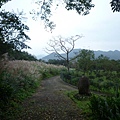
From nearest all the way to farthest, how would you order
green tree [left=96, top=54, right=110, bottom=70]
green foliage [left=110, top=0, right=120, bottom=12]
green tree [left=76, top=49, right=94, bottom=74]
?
green foliage [left=110, top=0, right=120, bottom=12] < green tree [left=76, top=49, right=94, bottom=74] < green tree [left=96, top=54, right=110, bottom=70]

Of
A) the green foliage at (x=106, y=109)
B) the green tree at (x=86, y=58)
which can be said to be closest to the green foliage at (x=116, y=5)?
the green foliage at (x=106, y=109)

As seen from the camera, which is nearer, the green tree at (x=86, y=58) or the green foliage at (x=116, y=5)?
the green foliage at (x=116, y=5)

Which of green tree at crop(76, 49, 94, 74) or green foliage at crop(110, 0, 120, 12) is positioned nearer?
green foliage at crop(110, 0, 120, 12)

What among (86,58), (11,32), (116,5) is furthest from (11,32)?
(86,58)

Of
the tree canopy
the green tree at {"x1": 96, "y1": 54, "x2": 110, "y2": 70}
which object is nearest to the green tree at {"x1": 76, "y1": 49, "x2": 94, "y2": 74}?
the green tree at {"x1": 96, "y1": 54, "x2": 110, "y2": 70}

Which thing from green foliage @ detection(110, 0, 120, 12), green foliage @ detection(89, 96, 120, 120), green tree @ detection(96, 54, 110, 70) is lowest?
green foliage @ detection(89, 96, 120, 120)

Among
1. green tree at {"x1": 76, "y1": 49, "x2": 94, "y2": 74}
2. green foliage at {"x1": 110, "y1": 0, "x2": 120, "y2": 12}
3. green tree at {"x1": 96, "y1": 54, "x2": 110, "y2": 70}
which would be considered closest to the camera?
green foliage at {"x1": 110, "y1": 0, "x2": 120, "y2": 12}

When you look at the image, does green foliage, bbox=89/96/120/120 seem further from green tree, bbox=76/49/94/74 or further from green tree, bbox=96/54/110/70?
green tree, bbox=96/54/110/70

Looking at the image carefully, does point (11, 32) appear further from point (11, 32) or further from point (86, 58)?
point (86, 58)

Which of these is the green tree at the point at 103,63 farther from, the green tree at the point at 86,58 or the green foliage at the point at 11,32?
the green foliage at the point at 11,32

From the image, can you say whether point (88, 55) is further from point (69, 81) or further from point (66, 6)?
point (66, 6)

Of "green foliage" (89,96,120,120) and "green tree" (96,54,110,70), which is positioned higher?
"green tree" (96,54,110,70)

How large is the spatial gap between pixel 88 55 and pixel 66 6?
47.1ft

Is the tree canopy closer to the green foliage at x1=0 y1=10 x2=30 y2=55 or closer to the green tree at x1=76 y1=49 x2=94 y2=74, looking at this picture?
the green foliage at x1=0 y1=10 x2=30 y2=55
